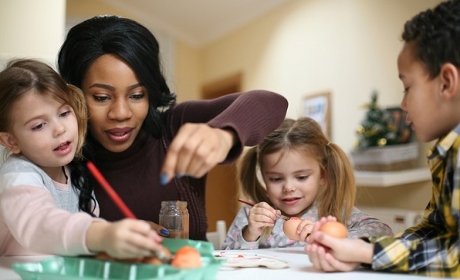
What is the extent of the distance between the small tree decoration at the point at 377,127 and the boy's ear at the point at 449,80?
80.2 inches

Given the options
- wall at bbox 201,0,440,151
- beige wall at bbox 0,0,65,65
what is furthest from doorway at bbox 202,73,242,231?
beige wall at bbox 0,0,65,65

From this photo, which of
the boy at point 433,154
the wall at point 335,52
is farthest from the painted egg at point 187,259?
the wall at point 335,52

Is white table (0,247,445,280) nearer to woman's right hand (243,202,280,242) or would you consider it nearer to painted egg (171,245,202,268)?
painted egg (171,245,202,268)

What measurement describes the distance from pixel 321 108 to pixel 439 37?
8.82 ft

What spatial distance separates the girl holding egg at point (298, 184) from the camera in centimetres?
154

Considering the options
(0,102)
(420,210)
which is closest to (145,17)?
(420,210)

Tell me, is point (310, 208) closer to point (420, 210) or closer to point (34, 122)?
point (34, 122)

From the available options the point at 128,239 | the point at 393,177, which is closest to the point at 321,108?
the point at 393,177

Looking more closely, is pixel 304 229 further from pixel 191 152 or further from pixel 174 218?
pixel 191 152

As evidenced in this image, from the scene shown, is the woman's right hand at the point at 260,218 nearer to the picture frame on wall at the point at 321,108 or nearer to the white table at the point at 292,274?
the white table at the point at 292,274

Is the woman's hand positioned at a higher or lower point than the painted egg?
higher

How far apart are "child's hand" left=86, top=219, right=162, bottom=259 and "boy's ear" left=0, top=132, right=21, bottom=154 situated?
469mm

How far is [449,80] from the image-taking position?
91cm

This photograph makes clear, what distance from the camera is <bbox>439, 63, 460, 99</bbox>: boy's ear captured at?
0.90m
